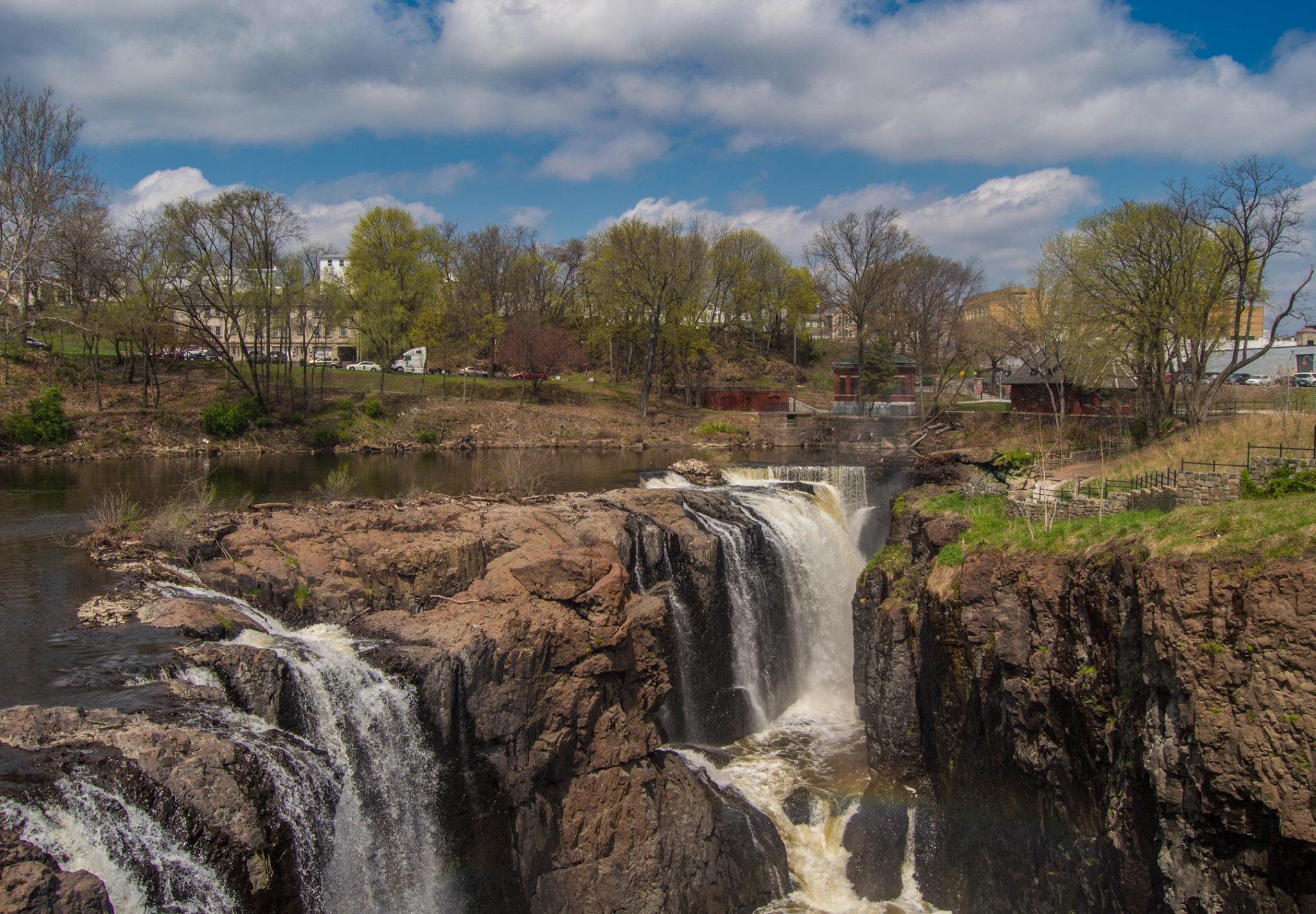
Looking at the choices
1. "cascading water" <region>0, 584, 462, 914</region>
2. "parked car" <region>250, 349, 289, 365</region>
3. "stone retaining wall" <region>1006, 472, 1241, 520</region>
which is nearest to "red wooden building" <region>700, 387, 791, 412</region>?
"parked car" <region>250, 349, 289, 365</region>

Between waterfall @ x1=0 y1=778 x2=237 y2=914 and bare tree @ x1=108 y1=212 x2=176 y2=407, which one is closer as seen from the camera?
waterfall @ x1=0 y1=778 x2=237 y2=914

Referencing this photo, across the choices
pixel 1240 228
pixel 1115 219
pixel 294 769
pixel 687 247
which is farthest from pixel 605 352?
pixel 294 769

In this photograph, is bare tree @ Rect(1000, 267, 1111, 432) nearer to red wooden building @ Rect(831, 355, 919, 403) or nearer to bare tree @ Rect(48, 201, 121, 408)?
red wooden building @ Rect(831, 355, 919, 403)

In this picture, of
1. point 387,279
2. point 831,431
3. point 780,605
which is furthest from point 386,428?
point 780,605

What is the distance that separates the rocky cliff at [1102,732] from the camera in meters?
10.1

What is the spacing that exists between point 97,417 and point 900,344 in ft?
199

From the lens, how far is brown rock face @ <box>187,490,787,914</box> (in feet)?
42.6

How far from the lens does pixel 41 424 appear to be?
38.9m

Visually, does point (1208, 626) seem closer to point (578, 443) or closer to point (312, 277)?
point (578, 443)

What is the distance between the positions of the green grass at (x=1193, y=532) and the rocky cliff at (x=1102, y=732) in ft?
0.89

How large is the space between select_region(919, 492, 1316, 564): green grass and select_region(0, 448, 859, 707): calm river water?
1423cm

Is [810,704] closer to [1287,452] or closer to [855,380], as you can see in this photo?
[1287,452]

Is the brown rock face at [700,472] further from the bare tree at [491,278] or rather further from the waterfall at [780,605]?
the bare tree at [491,278]

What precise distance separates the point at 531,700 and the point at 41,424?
36864mm
